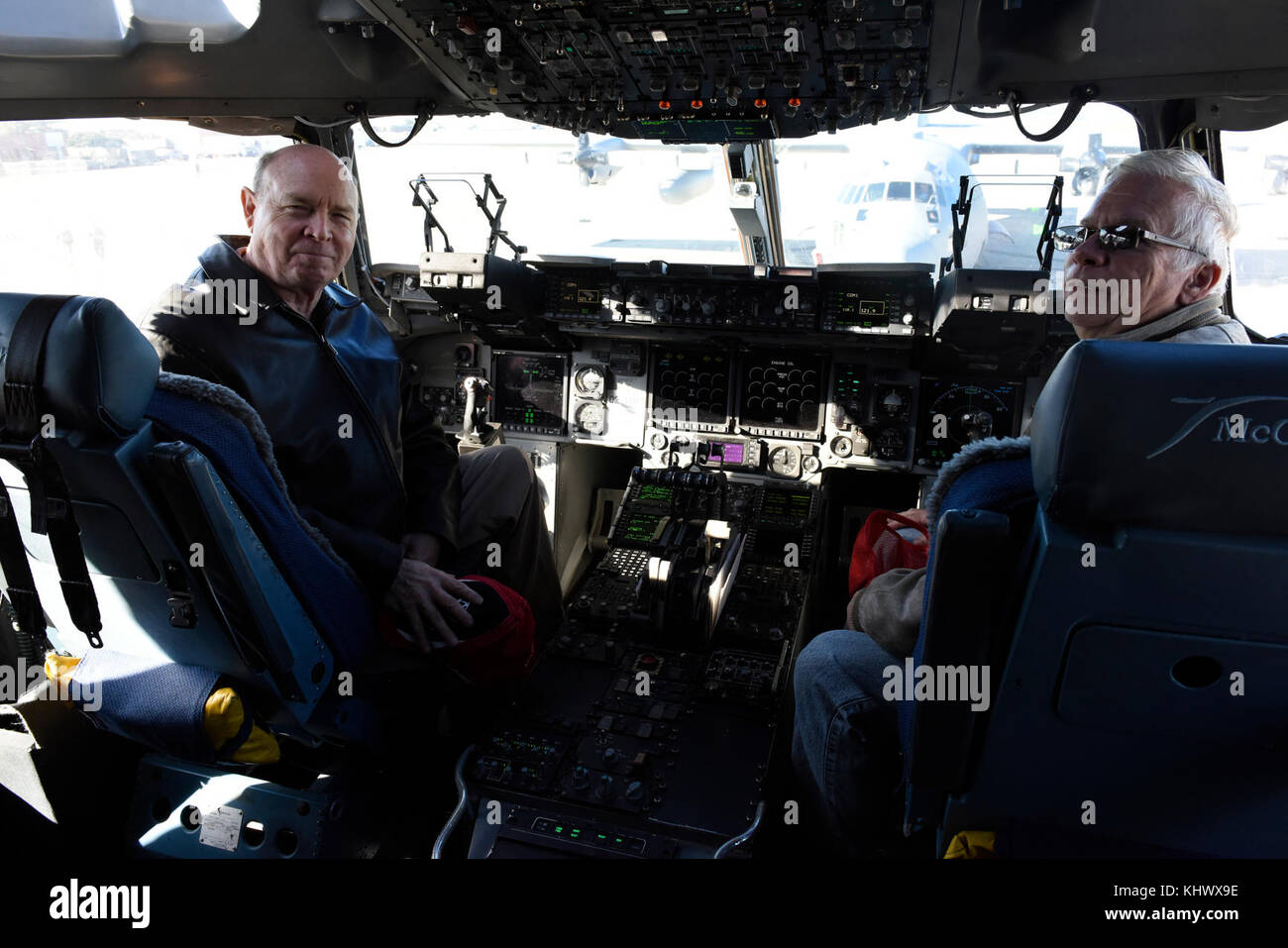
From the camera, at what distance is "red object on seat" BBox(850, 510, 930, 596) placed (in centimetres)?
174

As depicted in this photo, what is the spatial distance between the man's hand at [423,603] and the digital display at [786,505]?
1.65 m

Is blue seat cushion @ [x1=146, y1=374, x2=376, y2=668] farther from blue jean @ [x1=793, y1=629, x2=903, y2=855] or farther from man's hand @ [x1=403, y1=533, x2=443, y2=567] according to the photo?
blue jean @ [x1=793, y1=629, x2=903, y2=855]

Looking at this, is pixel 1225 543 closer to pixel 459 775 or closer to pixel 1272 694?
pixel 1272 694

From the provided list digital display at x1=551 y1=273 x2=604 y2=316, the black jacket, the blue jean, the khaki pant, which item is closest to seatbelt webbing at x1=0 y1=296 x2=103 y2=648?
the black jacket

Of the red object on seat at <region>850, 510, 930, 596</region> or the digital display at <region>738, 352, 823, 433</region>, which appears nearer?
the red object on seat at <region>850, 510, 930, 596</region>

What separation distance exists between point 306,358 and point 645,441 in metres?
1.83

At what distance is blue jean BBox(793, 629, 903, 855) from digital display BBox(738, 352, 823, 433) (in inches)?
71.2

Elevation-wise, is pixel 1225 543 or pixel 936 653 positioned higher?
pixel 1225 543

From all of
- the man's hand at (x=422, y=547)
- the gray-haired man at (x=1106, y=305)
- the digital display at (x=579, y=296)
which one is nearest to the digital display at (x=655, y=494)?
the digital display at (x=579, y=296)

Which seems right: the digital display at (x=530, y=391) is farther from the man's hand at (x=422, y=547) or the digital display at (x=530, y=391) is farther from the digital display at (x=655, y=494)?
the man's hand at (x=422, y=547)

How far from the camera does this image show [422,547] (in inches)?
85.6

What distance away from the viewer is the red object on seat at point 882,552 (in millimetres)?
1736

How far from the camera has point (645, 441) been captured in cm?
363
